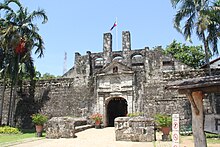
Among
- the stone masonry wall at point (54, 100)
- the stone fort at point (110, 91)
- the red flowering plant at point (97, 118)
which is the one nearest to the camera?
the red flowering plant at point (97, 118)

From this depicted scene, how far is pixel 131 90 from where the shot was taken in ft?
49.6

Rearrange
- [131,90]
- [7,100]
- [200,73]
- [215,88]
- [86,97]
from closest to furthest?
1. [215,88]
2. [200,73]
3. [131,90]
4. [86,97]
5. [7,100]

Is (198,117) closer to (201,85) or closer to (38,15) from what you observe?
(201,85)

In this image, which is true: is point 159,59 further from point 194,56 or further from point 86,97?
point 194,56

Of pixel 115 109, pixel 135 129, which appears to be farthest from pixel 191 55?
pixel 135 129

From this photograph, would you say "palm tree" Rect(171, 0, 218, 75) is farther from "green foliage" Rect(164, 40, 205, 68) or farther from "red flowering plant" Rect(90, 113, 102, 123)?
"green foliage" Rect(164, 40, 205, 68)

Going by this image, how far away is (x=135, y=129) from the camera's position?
9.68 metres

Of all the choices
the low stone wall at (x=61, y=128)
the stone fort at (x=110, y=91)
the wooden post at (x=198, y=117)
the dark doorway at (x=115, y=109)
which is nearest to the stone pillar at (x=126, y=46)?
the stone fort at (x=110, y=91)

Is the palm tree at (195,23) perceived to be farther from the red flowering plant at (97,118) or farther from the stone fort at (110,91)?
the red flowering plant at (97,118)

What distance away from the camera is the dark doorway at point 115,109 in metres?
16.8

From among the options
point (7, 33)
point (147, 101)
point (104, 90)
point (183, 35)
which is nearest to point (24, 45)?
point (7, 33)

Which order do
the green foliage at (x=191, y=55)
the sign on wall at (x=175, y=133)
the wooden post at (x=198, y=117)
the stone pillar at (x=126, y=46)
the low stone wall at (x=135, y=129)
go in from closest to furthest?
the sign on wall at (x=175, y=133), the wooden post at (x=198, y=117), the low stone wall at (x=135, y=129), the stone pillar at (x=126, y=46), the green foliage at (x=191, y=55)

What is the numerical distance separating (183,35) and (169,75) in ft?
8.25

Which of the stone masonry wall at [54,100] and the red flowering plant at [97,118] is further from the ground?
the stone masonry wall at [54,100]
